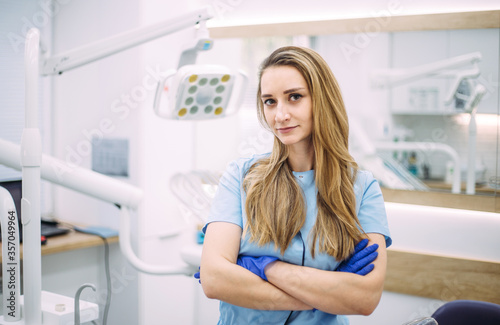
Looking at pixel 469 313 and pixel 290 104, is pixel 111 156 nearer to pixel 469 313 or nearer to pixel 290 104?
pixel 290 104

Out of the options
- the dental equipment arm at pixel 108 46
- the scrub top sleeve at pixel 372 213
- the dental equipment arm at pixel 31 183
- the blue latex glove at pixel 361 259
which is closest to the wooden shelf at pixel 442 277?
the scrub top sleeve at pixel 372 213

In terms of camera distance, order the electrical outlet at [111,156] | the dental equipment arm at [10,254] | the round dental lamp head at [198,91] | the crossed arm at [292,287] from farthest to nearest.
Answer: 1. the electrical outlet at [111,156]
2. the round dental lamp head at [198,91]
3. the dental equipment arm at [10,254]
4. the crossed arm at [292,287]

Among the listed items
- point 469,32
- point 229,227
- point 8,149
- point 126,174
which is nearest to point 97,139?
point 126,174

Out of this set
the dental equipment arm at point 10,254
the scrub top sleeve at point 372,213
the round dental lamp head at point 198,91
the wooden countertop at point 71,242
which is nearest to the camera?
the scrub top sleeve at point 372,213

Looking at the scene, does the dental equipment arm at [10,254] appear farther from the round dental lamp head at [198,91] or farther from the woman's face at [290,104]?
the woman's face at [290,104]

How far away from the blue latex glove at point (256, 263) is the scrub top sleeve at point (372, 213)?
27 cm

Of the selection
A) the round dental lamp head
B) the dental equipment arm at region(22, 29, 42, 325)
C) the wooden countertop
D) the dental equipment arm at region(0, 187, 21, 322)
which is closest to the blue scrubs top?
the round dental lamp head

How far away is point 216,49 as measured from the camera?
106 inches

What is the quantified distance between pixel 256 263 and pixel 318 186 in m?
0.27

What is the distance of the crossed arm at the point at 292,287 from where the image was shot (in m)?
1.19

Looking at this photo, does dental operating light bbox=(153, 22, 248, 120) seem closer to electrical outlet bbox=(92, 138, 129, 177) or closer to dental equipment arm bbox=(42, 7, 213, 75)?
dental equipment arm bbox=(42, 7, 213, 75)

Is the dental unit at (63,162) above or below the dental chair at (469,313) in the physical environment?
above

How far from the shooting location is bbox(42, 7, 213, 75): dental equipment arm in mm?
1664

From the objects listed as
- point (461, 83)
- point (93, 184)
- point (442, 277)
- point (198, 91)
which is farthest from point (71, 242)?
point (461, 83)
